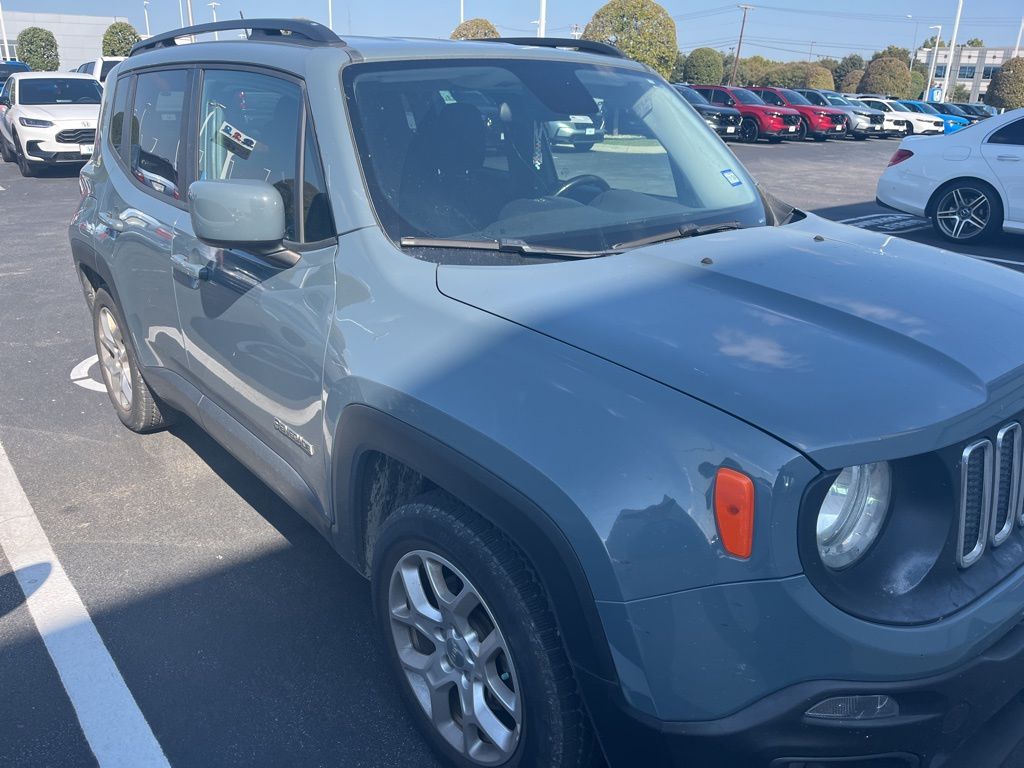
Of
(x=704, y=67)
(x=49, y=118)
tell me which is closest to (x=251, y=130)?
(x=49, y=118)

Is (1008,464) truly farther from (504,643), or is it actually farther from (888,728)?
(504,643)

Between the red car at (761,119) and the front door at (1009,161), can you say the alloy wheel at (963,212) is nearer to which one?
the front door at (1009,161)

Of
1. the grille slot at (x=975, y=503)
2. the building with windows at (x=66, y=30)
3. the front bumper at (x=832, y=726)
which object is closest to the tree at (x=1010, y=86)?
the grille slot at (x=975, y=503)

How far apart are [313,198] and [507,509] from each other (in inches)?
50.5

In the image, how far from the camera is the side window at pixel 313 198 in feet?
8.73

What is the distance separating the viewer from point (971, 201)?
396 inches

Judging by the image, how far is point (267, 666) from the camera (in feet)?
9.47

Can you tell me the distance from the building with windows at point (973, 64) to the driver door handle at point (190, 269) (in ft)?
371

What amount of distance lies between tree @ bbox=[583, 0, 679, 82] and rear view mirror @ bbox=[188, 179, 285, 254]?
4046cm

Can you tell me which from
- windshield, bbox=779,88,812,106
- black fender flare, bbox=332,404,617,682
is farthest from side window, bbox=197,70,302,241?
windshield, bbox=779,88,812,106

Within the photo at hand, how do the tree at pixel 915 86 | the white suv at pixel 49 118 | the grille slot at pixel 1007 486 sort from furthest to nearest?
the tree at pixel 915 86 < the white suv at pixel 49 118 < the grille slot at pixel 1007 486

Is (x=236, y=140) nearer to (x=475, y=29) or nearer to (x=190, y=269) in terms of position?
(x=190, y=269)

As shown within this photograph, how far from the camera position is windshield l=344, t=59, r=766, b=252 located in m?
2.66

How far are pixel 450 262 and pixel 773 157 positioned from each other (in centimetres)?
2187
